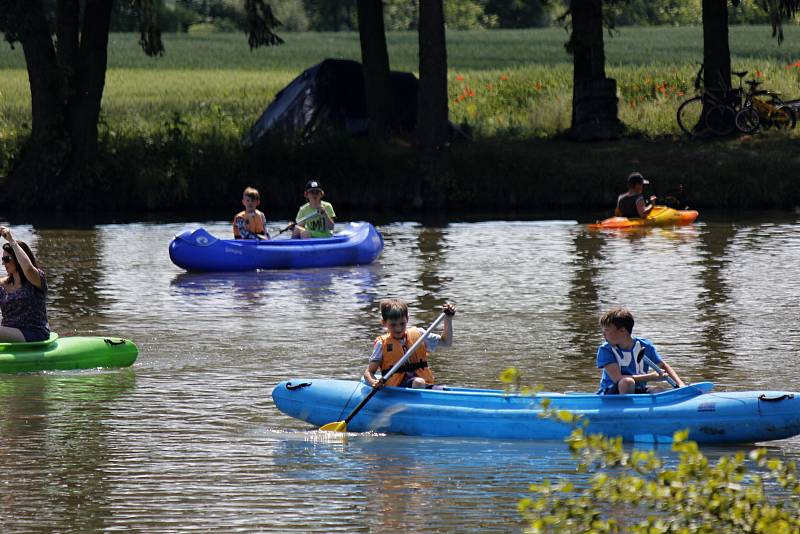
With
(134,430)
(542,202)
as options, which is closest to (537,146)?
(542,202)

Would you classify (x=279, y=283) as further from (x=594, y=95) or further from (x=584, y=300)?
(x=594, y=95)

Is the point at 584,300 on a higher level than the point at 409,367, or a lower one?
lower

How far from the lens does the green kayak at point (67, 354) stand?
508 inches

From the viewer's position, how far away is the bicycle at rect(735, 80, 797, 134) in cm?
2956

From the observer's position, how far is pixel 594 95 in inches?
1204

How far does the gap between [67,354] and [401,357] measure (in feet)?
12.1

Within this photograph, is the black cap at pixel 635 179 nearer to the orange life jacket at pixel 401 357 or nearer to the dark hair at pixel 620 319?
the orange life jacket at pixel 401 357

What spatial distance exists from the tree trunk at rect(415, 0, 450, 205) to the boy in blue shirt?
17.3m

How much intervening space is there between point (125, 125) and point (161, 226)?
7429 mm

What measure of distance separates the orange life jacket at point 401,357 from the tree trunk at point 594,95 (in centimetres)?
1967

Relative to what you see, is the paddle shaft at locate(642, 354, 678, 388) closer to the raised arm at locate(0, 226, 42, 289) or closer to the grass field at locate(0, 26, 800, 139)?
the raised arm at locate(0, 226, 42, 289)

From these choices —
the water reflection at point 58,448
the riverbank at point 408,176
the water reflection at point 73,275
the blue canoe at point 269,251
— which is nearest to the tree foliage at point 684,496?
the water reflection at point 58,448

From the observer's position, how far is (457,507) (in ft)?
28.6

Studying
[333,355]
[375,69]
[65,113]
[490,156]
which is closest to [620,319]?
[333,355]
